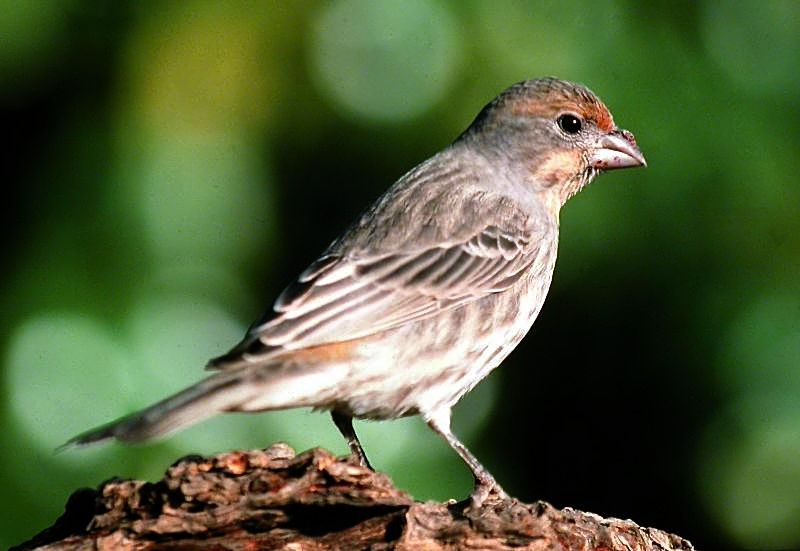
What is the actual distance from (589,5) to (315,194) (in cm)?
134

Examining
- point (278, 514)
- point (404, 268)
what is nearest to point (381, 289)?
point (404, 268)

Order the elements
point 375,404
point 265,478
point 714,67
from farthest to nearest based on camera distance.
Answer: point 714,67 → point 375,404 → point 265,478

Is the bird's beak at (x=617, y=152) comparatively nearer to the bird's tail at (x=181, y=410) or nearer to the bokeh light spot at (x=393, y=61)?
the bokeh light spot at (x=393, y=61)

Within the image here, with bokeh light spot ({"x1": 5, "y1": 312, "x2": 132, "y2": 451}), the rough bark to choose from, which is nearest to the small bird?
A: the rough bark

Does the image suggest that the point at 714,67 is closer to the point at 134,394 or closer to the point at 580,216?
the point at 580,216

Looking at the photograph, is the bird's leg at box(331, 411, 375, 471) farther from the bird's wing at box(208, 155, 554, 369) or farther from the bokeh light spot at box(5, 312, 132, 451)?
the bokeh light spot at box(5, 312, 132, 451)

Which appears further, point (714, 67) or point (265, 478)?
point (714, 67)

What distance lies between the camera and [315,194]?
20.7ft

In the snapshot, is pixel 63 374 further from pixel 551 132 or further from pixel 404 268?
pixel 551 132

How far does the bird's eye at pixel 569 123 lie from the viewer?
634 cm

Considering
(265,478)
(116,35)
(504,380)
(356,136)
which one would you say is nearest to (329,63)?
(356,136)

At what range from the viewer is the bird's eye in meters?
6.34

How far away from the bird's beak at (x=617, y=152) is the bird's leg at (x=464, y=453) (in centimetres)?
127

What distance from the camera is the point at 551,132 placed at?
640cm
